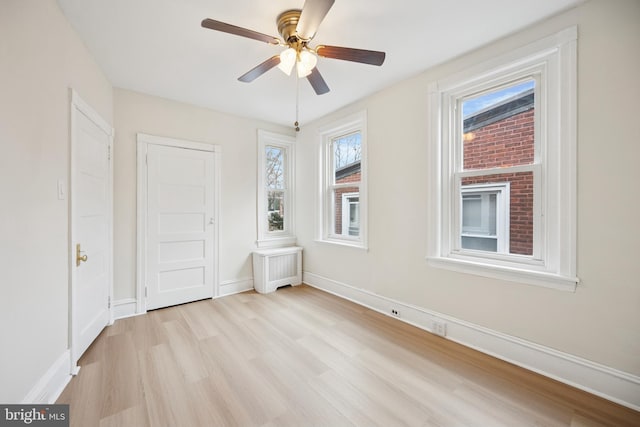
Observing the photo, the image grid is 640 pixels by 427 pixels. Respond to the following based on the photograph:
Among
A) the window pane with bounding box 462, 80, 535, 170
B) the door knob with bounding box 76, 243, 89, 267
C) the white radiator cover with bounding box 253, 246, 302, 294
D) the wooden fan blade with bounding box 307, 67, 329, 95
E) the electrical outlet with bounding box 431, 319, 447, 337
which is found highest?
the wooden fan blade with bounding box 307, 67, 329, 95

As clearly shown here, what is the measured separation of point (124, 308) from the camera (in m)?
2.99

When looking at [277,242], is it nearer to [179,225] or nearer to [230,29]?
[179,225]

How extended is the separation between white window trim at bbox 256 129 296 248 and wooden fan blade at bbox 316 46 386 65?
8.01 ft

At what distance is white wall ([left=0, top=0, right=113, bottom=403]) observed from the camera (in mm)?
1320

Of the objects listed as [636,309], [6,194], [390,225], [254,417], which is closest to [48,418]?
[254,417]

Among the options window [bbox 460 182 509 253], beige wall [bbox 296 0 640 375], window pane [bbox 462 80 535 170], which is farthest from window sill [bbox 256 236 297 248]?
window pane [bbox 462 80 535 170]

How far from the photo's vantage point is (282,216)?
14.6 feet

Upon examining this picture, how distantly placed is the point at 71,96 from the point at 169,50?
0.84 metres

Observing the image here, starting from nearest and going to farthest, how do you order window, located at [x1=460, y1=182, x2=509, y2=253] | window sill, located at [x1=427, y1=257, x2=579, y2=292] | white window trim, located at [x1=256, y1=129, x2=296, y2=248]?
1. window sill, located at [x1=427, y1=257, x2=579, y2=292]
2. window, located at [x1=460, y1=182, x2=509, y2=253]
3. white window trim, located at [x1=256, y1=129, x2=296, y2=248]

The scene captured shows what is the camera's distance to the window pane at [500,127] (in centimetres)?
210

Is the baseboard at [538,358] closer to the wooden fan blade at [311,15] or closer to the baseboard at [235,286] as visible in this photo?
the baseboard at [235,286]

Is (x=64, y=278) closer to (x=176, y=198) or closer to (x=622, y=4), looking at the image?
(x=176, y=198)

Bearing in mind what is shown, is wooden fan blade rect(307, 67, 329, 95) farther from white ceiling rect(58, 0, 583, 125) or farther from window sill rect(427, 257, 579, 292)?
window sill rect(427, 257, 579, 292)

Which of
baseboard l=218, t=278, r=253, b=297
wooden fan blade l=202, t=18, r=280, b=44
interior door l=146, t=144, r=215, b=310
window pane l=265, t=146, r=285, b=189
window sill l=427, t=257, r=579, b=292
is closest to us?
wooden fan blade l=202, t=18, r=280, b=44
